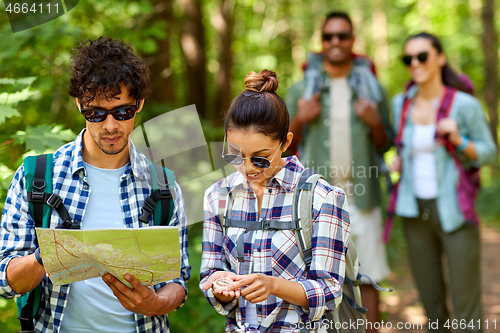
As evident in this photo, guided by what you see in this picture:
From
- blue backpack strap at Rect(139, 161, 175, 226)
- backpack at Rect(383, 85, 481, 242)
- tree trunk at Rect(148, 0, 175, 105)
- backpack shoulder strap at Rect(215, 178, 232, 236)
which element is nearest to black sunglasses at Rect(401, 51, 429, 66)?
backpack at Rect(383, 85, 481, 242)

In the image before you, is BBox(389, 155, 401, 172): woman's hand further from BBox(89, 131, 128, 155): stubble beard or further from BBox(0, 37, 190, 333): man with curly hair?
BBox(89, 131, 128, 155): stubble beard

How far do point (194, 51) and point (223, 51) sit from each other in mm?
745

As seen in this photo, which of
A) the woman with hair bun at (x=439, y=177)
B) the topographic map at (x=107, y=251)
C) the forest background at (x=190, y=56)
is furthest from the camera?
the woman with hair bun at (x=439, y=177)

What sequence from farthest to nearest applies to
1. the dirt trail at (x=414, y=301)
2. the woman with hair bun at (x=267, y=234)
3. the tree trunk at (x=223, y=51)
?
the tree trunk at (x=223, y=51), the dirt trail at (x=414, y=301), the woman with hair bun at (x=267, y=234)

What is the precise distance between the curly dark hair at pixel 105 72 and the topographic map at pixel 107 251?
0.66 metres

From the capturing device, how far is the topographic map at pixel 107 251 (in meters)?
1.67

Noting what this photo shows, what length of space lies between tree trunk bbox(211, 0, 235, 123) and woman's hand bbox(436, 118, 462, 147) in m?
4.55

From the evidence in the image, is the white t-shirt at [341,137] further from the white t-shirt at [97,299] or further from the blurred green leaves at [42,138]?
the white t-shirt at [97,299]

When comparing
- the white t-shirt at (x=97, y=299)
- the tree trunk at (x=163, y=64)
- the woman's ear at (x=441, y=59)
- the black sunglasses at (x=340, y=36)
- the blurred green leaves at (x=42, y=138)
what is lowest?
the white t-shirt at (x=97, y=299)

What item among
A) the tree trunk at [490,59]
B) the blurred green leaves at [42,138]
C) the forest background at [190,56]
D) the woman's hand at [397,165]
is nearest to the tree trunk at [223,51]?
the forest background at [190,56]

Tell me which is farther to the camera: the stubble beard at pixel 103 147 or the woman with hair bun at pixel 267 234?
the stubble beard at pixel 103 147

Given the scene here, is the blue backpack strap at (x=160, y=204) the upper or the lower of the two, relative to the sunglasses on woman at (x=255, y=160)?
lower

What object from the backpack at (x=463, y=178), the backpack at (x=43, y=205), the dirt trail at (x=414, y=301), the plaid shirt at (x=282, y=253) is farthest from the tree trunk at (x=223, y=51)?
the plaid shirt at (x=282, y=253)

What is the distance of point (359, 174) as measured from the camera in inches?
156
